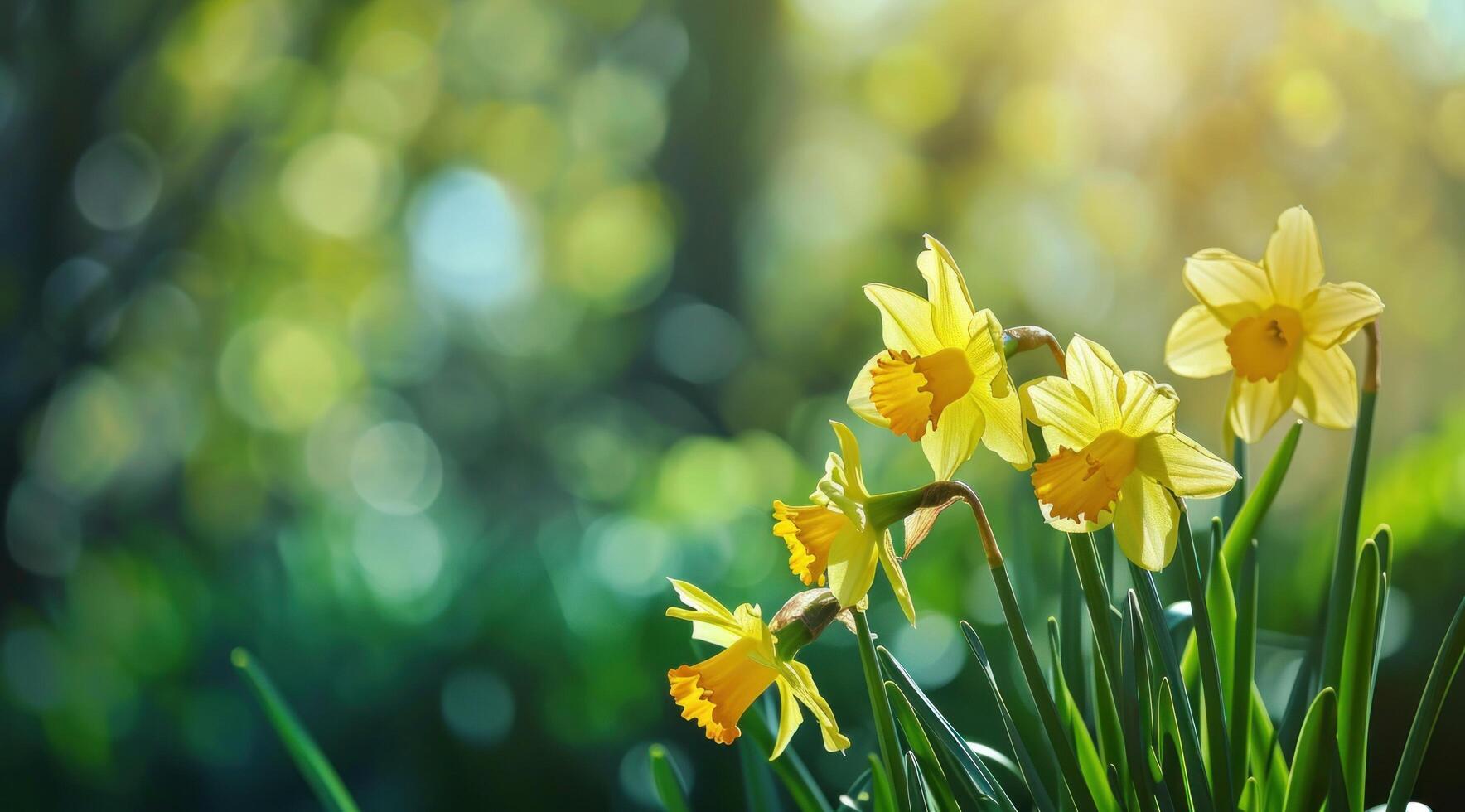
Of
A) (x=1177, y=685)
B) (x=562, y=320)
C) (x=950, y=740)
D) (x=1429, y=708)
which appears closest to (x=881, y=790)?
(x=950, y=740)

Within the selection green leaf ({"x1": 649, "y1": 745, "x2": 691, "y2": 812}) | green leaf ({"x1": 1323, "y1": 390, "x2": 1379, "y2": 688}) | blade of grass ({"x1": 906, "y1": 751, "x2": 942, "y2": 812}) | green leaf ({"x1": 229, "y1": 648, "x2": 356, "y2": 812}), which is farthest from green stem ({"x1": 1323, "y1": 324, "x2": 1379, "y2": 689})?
green leaf ({"x1": 229, "y1": 648, "x2": 356, "y2": 812})

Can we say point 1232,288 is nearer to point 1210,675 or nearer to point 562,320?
point 1210,675

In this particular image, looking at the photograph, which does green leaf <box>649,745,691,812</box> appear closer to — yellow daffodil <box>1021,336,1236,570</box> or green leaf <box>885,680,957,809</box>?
green leaf <box>885,680,957,809</box>

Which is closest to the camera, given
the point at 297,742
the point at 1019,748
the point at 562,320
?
the point at 1019,748

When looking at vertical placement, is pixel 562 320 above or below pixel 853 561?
below

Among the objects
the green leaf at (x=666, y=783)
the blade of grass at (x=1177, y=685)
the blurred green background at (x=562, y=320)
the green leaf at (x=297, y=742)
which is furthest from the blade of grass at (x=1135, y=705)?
the green leaf at (x=297, y=742)

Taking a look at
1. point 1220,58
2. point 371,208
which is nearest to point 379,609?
point 1220,58

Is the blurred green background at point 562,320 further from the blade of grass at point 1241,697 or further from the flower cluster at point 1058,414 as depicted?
the flower cluster at point 1058,414
